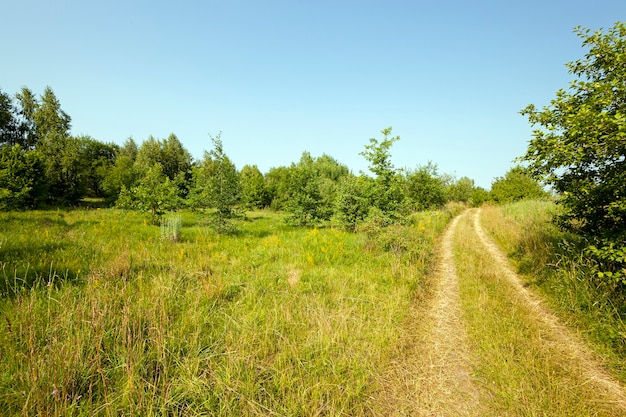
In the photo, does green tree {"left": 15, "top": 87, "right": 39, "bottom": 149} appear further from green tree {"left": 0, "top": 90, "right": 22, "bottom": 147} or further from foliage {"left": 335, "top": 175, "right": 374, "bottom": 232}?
foliage {"left": 335, "top": 175, "right": 374, "bottom": 232}

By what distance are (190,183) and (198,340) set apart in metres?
27.0

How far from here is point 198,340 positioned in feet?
11.9

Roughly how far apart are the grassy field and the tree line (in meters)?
6.33

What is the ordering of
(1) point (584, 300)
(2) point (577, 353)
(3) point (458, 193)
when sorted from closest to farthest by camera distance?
(2) point (577, 353)
(1) point (584, 300)
(3) point (458, 193)

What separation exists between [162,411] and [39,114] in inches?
2177

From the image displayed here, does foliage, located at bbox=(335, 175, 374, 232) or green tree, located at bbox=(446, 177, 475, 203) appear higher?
green tree, located at bbox=(446, 177, 475, 203)

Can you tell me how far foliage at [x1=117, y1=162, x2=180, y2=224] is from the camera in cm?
1650

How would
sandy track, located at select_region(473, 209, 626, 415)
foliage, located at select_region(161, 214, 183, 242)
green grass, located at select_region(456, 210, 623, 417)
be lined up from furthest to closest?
1. foliage, located at select_region(161, 214, 183, 242)
2. sandy track, located at select_region(473, 209, 626, 415)
3. green grass, located at select_region(456, 210, 623, 417)

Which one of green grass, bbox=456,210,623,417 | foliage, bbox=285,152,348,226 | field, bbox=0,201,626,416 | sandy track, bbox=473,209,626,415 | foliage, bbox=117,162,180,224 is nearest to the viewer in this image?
field, bbox=0,201,626,416

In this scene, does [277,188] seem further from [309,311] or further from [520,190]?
[309,311]

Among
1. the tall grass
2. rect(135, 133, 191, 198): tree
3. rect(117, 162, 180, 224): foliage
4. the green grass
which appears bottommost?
the green grass

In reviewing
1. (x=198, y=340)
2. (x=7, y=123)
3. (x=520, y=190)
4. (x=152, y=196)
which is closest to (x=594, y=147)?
(x=198, y=340)

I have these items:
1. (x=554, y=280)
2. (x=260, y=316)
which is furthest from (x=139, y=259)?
(x=554, y=280)

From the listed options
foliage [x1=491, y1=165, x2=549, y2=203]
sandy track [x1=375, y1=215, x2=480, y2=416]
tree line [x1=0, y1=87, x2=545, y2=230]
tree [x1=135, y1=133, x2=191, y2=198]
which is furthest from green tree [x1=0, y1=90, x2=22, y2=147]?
foliage [x1=491, y1=165, x2=549, y2=203]
